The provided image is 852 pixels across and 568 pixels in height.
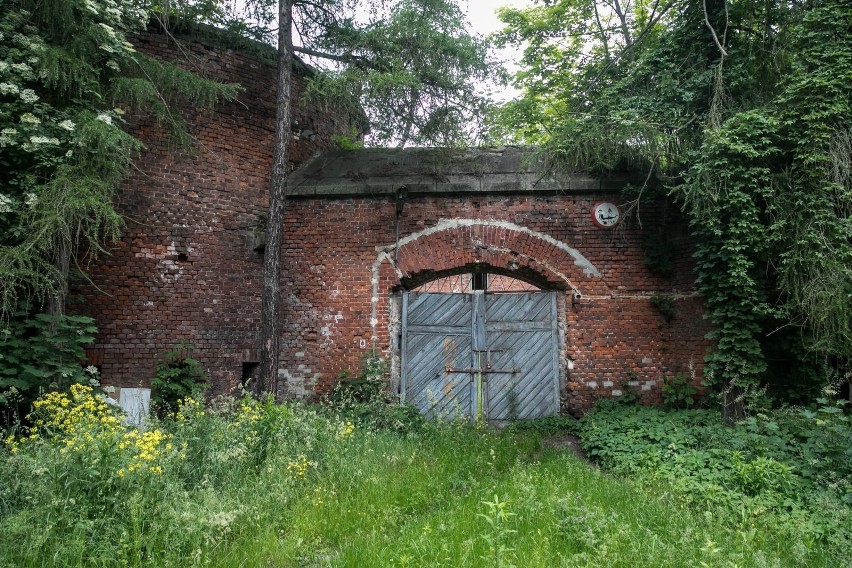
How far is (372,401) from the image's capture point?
8148 mm

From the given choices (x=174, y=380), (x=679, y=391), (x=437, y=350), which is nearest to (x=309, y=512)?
(x=174, y=380)

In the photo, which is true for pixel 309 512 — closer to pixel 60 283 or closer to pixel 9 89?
pixel 60 283

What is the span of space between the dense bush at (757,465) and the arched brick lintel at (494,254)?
8.44ft

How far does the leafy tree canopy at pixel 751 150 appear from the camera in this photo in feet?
22.1

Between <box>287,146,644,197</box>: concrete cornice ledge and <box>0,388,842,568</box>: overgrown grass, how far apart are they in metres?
4.65

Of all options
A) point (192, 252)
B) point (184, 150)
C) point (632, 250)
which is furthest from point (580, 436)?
point (184, 150)

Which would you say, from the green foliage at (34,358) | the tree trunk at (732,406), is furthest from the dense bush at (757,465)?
the green foliage at (34,358)

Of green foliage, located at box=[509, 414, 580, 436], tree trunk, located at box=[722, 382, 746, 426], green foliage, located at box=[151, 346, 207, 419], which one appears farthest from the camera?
green foliage, located at box=[509, 414, 580, 436]

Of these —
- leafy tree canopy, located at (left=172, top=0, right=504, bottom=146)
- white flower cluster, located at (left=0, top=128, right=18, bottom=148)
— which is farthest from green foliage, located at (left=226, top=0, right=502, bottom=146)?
white flower cluster, located at (left=0, top=128, right=18, bottom=148)

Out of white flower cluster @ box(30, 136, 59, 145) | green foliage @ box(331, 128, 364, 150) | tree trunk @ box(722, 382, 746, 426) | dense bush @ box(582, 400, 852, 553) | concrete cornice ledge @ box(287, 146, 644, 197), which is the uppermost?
green foliage @ box(331, 128, 364, 150)

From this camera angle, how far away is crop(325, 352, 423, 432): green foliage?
7547 millimetres

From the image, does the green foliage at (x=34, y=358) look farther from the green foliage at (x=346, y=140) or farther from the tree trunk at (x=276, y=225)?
the green foliage at (x=346, y=140)

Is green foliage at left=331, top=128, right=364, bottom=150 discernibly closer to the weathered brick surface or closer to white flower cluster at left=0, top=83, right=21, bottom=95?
the weathered brick surface

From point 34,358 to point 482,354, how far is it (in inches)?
231
